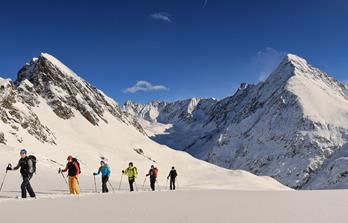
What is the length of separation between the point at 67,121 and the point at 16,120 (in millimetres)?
30801

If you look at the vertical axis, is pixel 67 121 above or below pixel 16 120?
above

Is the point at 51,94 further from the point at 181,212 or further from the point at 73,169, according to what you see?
the point at 181,212

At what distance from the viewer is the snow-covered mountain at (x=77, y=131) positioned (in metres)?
93.6

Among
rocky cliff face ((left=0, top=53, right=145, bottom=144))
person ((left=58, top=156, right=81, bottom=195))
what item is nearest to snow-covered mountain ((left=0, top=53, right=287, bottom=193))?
rocky cliff face ((left=0, top=53, right=145, bottom=144))

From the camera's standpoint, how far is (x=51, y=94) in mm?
132250

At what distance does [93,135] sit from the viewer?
124188mm

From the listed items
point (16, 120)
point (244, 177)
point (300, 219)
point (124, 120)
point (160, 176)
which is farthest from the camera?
point (124, 120)

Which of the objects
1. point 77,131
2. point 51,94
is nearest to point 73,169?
point 77,131

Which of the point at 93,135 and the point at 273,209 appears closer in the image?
the point at 273,209

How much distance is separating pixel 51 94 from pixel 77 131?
16452 mm

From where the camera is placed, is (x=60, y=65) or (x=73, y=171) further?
(x=60, y=65)

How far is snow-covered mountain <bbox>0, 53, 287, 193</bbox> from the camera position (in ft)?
307

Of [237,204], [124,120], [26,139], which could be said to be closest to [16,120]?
[26,139]

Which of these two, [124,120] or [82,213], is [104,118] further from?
[82,213]
